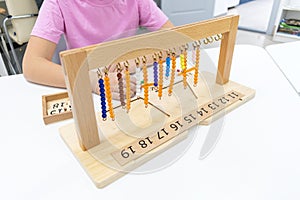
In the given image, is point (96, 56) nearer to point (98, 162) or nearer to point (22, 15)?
point (98, 162)

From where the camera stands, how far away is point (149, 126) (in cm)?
45

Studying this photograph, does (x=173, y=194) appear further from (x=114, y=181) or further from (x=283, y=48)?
(x=283, y=48)

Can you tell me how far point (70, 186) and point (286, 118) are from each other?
46 centimetres

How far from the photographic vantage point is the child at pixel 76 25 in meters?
0.62

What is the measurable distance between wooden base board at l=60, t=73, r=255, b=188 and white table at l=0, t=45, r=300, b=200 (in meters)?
0.02

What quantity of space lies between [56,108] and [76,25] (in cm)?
37

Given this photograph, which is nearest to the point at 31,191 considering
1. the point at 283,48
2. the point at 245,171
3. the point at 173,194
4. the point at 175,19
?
the point at 173,194

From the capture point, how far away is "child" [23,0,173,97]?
0.62 metres

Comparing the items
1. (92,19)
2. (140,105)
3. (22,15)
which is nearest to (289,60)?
(140,105)

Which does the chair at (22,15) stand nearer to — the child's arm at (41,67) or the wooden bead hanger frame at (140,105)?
the child's arm at (41,67)

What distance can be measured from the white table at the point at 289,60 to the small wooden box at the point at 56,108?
593 mm

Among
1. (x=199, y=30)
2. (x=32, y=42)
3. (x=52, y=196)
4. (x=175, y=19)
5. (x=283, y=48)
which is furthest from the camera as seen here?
(x=175, y=19)

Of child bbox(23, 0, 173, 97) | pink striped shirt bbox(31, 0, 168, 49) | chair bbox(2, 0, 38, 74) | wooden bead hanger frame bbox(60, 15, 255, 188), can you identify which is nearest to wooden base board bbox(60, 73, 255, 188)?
wooden bead hanger frame bbox(60, 15, 255, 188)

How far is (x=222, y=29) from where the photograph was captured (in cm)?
50
